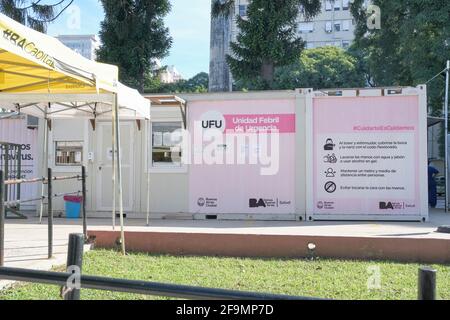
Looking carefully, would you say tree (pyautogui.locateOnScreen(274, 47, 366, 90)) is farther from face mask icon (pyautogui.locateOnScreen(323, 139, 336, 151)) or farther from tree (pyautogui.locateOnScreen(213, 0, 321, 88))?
face mask icon (pyautogui.locateOnScreen(323, 139, 336, 151))

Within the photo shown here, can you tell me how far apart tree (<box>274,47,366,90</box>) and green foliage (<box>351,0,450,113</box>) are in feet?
47.3

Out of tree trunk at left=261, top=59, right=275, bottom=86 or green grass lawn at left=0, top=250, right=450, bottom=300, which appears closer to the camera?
green grass lawn at left=0, top=250, right=450, bottom=300

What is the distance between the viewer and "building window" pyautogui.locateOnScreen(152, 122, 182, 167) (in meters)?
11.8

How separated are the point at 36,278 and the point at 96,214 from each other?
9.60 m

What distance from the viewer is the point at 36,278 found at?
2553 mm

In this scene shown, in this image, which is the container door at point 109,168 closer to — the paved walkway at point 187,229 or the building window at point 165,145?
the building window at point 165,145

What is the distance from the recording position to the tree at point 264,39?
20.5 metres

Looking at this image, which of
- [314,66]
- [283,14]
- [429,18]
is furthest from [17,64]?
[314,66]

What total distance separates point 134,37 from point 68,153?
11.8 metres

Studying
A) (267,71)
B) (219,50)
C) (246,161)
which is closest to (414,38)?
(267,71)

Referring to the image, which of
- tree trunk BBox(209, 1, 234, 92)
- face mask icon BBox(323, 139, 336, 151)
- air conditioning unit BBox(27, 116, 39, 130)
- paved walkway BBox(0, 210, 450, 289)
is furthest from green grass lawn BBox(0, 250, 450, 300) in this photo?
tree trunk BBox(209, 1, 234, 92)

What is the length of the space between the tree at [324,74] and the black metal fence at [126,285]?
41.1 m
